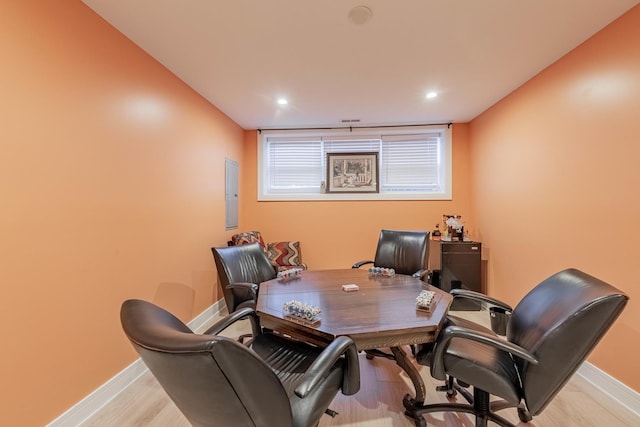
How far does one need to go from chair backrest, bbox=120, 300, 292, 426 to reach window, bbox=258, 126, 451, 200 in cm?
344

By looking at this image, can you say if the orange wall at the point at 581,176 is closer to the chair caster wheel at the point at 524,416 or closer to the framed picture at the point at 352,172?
the chair caster wheel at the point at 524,416

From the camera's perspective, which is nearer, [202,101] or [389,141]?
[202,101]

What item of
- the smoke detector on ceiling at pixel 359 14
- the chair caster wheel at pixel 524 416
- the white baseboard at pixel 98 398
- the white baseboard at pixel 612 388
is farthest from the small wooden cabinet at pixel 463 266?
the white baseboard at pixel 98 398

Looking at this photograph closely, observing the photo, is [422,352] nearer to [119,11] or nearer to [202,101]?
[119,11]

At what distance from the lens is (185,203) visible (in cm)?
277

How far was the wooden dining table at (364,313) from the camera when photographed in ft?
4.57

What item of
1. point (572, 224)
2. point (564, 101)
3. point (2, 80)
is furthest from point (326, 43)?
point (572, 224)

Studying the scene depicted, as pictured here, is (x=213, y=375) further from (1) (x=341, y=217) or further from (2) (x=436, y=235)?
(2) (x=436, y=235)

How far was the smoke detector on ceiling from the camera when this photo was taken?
1724 millimetres

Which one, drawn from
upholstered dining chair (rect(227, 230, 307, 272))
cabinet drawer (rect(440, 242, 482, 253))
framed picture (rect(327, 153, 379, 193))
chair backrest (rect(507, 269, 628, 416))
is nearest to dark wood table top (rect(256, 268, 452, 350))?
chair backrest (rect(507, 269, 628, 416))

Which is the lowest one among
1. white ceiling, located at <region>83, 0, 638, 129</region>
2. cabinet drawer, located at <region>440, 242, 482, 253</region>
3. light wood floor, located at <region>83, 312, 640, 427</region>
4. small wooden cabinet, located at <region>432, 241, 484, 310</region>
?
light wood floor, located at <region>83, 312, 640, 427</region>

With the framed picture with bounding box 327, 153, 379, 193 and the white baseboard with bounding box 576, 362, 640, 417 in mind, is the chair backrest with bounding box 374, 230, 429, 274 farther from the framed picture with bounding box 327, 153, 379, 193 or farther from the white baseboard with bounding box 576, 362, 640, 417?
the white baseboard with bounding box 576, 362, 640, 417

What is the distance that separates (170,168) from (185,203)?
384 mm

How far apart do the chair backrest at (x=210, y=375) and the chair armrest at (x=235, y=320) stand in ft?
1.44
